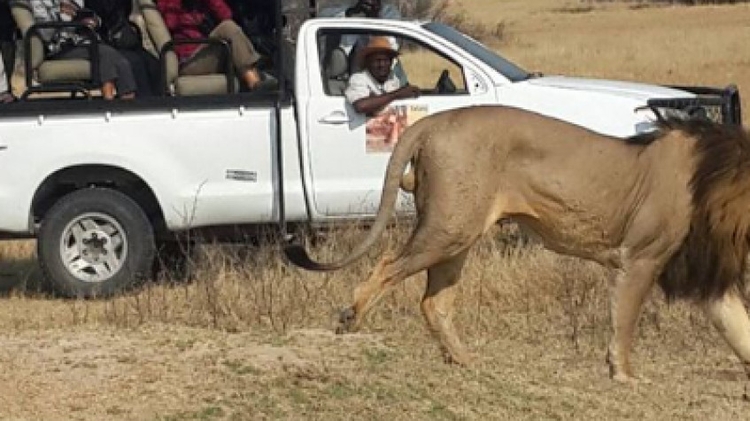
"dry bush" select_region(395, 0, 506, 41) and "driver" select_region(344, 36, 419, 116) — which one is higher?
"driver" select_region(344, 36, 419, 116)

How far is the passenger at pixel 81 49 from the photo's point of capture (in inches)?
431

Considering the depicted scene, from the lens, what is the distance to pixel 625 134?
10.7 m

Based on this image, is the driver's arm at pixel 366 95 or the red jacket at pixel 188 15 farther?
the red jacket at pixel 188 15

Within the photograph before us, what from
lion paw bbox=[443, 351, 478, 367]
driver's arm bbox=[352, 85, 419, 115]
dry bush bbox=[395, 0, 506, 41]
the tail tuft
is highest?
driver's arm bbox=[352, 85, 419, 115]

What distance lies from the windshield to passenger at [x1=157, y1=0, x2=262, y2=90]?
1311mm

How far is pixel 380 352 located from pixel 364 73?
3652mm

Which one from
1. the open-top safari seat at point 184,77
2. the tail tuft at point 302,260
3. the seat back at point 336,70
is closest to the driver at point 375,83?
the seat back at point 336,70

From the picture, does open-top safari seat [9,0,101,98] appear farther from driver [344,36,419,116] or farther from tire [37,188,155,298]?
driver [344,36,419,116]

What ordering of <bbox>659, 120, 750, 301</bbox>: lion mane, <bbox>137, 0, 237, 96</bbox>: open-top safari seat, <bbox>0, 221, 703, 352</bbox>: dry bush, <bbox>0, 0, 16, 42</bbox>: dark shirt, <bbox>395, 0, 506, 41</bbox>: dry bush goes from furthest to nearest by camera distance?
1. <bbox>395, 0, 506, 41</bbox>: dry bush
2. <bbox>0, 0, 16, 42</bbox>: dark shirt
3. <bbox>137, 0, 237, 96</bbox>: open-top safari seat
4. <bbox>0, 221, 703, 352</bbox>: dry bush
5. <bbox>659, 120, 750, 301</bbox>: lion mane

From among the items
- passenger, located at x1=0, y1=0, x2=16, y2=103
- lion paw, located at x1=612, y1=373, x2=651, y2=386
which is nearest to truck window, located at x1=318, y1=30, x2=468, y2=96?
passenger, located at x1=0, y1=0, x2=16, y2=103

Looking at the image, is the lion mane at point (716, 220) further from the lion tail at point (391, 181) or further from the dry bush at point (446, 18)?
the dry bush at point (446, 18)

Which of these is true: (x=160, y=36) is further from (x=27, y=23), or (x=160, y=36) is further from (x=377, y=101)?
(x=377, y=101)

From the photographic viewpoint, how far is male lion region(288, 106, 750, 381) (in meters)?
7.30

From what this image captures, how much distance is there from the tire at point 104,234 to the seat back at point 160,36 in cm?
94
